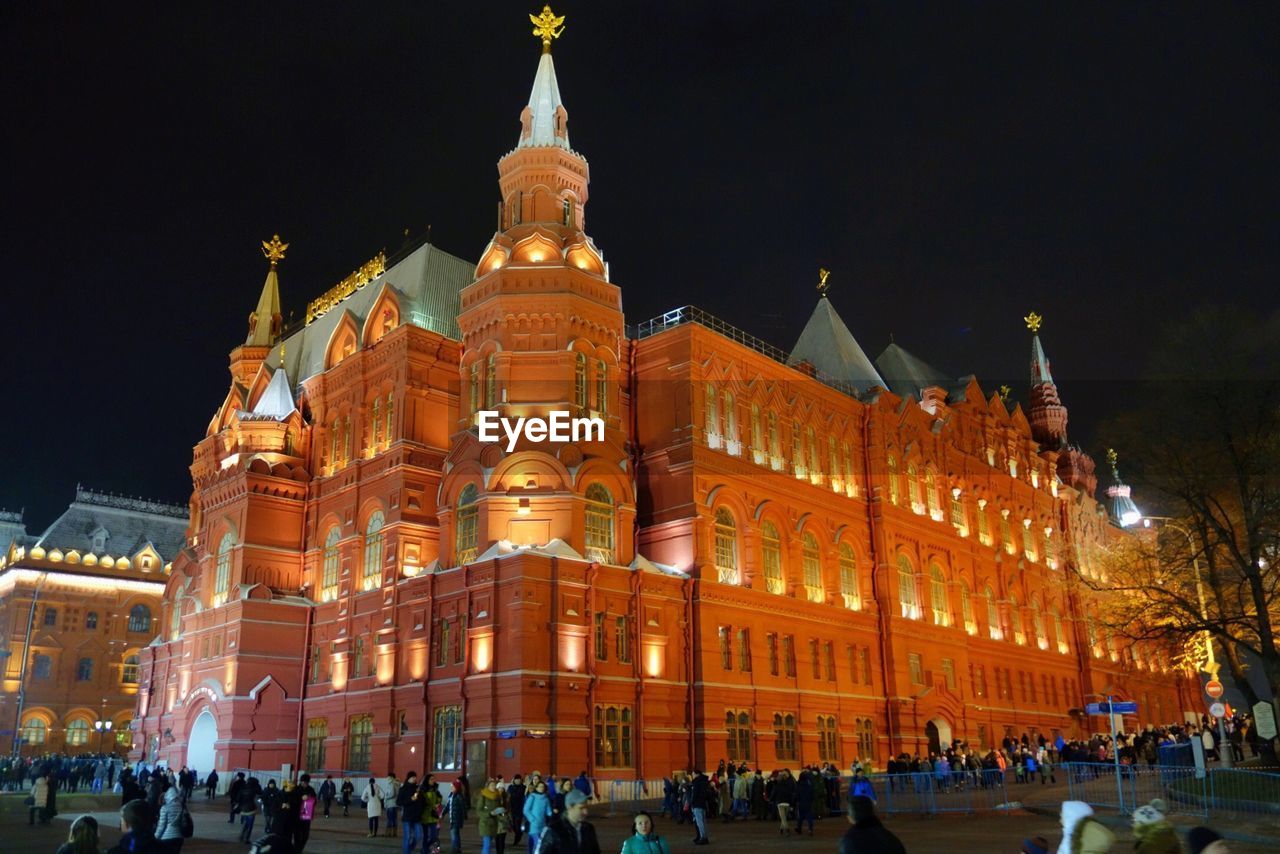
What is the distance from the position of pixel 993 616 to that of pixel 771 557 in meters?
23.4

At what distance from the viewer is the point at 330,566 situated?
51.8 m


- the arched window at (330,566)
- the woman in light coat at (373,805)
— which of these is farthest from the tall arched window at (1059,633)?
the woman in light coat at (373,805)

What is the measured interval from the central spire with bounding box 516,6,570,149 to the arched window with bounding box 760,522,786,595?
20.0 m

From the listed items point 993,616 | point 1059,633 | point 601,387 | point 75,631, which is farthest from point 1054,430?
point 75,631

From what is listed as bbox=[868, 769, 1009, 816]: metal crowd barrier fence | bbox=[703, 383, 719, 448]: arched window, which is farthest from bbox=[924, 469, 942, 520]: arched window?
bbox=[868, 769, 1009, 816]: metal crowd barrier fence

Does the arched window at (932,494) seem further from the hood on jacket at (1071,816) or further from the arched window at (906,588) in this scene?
the hood on jacket at (1071,816)

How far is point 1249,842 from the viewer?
22.2 meters

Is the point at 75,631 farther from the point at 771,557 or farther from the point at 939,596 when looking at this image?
the point at 939,596

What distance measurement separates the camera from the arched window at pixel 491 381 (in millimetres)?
44031

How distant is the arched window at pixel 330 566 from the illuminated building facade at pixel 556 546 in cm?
17

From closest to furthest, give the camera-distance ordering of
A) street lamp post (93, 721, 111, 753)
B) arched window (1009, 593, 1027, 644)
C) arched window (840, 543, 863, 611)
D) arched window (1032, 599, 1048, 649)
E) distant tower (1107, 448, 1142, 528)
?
1. arched window (840, 543, 863, 611)
2. arched window (1009, 593, 1027, 644)
3. arched window (1032, 599, 1048, 649)
4. street lamp post (93, 721, 111, 753)
5. distant tower (1107, 448, 1142, 528)

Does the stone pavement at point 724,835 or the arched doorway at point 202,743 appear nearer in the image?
the stone pavement at point 724,835

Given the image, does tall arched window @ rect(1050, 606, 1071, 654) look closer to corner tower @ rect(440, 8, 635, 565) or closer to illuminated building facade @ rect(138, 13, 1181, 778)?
illuminated building facade @ rect(138, 13, 1181, 778)

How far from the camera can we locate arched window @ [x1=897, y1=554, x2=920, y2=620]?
181 feet
